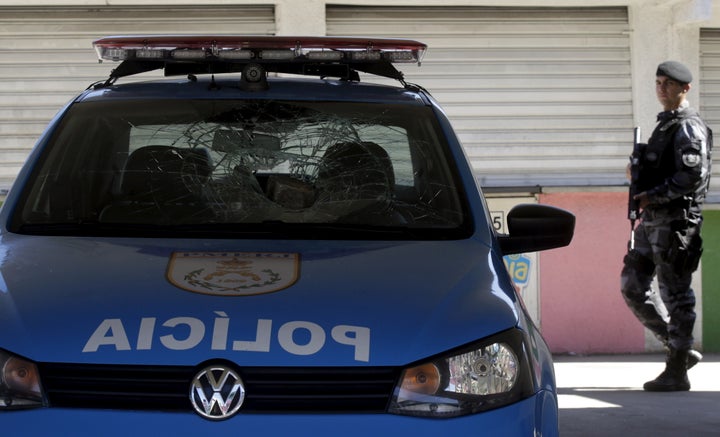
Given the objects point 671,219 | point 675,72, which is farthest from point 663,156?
point 675,72

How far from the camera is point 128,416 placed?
116 inches

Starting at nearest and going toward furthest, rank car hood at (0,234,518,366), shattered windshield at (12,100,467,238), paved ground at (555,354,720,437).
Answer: car hood at (0,234,518,366), shattered windshield at (12,100,467,238), paved ground at (555,354,720,437)

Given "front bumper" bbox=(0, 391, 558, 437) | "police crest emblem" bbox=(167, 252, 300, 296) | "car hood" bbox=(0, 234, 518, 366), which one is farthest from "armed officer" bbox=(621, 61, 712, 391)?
"front bumper" bbox=(0, 391, 558, 437)

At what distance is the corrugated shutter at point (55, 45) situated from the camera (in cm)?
1064

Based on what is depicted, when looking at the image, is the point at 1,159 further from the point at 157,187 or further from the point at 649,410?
the point at 157,187

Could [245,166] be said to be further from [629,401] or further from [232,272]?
[629,401]

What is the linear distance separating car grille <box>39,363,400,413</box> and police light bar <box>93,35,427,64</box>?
1.48m

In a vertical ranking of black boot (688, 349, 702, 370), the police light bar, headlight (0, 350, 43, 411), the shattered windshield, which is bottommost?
black boot (688, 349, 702, 370)

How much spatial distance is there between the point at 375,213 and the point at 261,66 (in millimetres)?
694

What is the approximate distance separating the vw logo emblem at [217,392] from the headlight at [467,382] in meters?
0.36

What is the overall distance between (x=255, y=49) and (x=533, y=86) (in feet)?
23.3

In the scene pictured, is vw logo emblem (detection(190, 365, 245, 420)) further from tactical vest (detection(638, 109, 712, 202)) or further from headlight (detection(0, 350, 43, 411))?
tactical vest (detection(638, 109, 712, 202))

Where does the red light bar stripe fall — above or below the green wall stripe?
above

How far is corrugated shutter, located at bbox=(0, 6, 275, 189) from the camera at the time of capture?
10641mm
